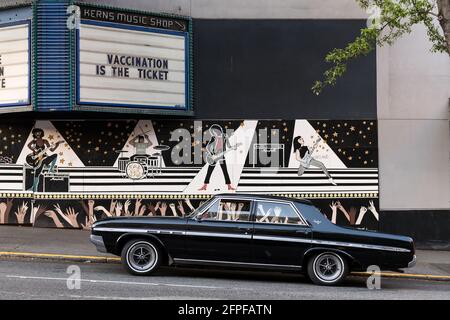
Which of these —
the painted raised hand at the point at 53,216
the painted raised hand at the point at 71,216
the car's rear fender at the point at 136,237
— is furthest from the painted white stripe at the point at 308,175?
the car's rear fender at the point at 136,237

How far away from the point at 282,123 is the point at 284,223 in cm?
589

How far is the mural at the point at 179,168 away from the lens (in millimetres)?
14820

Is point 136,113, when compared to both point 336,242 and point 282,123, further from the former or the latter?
point 336,242

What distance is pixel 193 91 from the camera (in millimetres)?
14906

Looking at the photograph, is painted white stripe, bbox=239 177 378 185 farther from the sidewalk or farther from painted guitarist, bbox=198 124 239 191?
the sidewalk

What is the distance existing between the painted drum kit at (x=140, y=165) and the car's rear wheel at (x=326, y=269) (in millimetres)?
6586

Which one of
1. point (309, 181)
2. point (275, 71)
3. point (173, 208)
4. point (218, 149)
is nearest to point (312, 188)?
point (309, 181)

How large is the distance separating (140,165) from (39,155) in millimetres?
2751

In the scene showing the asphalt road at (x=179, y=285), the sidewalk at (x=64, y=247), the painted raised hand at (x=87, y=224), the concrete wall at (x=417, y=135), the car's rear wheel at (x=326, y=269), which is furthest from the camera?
the concrete wall at (x=417, y=135)

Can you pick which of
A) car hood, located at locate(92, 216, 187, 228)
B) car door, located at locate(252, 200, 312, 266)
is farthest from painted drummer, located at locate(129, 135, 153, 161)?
car door, located at locate(252, 200, 312, 266)

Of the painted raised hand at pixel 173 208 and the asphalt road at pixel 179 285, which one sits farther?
the painted raised hand at pixel 173 208

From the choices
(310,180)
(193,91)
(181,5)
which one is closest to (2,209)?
(193,91)

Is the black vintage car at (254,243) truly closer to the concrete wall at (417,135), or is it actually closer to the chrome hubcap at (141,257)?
the chrome hubcap at (141,257)

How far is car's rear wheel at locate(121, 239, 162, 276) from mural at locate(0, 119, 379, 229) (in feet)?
17.4
